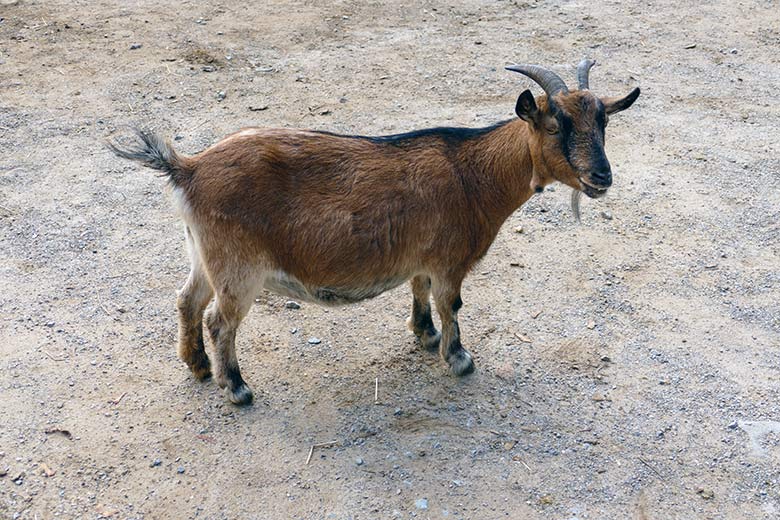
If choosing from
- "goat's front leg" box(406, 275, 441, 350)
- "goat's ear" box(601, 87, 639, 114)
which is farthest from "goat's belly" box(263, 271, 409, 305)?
"goat's ear" box(601, 87, 639, 114)

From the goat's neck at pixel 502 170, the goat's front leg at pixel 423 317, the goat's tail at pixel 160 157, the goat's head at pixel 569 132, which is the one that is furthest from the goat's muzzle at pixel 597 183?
the goat's tail at pixel 160 157

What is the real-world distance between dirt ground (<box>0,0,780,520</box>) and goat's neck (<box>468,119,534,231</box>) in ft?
3.84

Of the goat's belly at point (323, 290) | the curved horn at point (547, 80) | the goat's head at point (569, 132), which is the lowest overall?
the goat's belly at point (323, 290)

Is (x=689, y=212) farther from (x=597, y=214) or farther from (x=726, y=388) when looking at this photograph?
(x=726, y=388)

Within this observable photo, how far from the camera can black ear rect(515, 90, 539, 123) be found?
16.0 feet

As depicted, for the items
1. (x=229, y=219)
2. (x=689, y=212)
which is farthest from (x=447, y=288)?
(x=689, y=212)

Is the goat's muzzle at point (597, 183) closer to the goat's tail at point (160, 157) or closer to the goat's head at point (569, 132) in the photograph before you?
the goat's head at point (569, 132)

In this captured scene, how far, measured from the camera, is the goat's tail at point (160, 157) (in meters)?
4.91

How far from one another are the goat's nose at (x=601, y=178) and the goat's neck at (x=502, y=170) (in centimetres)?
44

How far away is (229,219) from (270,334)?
1.43 m

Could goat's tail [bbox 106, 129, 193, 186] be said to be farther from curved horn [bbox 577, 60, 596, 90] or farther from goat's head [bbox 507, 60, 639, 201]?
curved horn [bbox 577, 60, 596, 90]

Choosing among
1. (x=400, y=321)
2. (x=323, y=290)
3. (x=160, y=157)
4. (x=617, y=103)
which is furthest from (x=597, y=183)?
(x=160, y=157)

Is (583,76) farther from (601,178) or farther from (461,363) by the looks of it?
(461,363)

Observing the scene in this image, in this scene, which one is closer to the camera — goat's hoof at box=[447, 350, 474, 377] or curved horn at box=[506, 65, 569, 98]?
curved horn at box=[506, 65, 569, 98]
